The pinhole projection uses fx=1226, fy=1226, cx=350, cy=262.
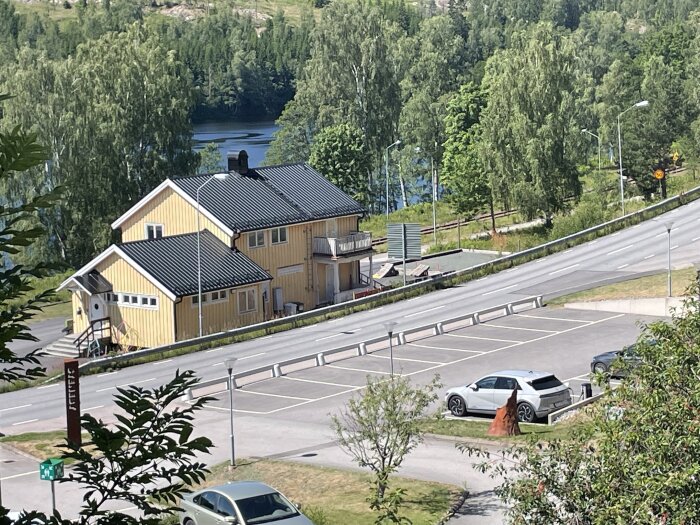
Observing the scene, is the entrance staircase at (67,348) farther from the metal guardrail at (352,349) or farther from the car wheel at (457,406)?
the car wheel at (457,406)

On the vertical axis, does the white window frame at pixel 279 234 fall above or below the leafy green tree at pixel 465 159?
below

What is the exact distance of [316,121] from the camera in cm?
10369

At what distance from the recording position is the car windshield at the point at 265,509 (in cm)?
2333

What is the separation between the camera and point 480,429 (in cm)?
3409

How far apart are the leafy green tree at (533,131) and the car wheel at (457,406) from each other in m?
42.0

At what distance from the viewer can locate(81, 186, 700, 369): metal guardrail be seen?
159ft

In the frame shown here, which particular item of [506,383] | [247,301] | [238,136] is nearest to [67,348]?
[247,301]

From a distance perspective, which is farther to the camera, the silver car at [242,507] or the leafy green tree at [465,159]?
the leafy green tree at [465,159]

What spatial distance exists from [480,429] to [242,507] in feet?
39.5

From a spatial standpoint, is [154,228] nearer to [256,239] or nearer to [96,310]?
[256,239]

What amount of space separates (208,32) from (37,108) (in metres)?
129

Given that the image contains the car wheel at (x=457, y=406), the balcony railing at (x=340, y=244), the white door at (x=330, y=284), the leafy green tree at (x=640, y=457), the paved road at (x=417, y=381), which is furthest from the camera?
the white door at (x=330, y=284)

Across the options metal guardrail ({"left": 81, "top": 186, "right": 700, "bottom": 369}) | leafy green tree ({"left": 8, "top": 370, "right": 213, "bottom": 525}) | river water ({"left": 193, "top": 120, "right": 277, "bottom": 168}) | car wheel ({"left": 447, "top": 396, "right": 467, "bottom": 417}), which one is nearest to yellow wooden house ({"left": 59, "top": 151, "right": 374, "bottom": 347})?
metal guardrail ({"left": 81, "top": 186, "right": 700, "bottom": 369})

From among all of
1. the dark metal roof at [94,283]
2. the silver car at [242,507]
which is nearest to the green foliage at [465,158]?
→ the dark metal roof at [94,283]
